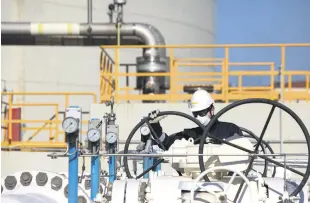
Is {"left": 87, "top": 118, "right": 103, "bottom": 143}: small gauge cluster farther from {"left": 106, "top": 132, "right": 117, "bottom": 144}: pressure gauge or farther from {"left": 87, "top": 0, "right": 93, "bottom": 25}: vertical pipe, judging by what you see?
{"left": 87, "top": 0, "right": 93, "bottom": 25}: vertical pipe

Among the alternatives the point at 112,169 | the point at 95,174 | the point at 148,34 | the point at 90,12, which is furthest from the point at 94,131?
the point at 90,12

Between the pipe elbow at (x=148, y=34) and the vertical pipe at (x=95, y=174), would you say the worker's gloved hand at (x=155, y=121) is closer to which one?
the vertical pipe at (x=95, y=174)

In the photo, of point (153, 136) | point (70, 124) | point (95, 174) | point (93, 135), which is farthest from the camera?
point (153, 136)

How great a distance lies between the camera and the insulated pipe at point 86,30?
13.7 m

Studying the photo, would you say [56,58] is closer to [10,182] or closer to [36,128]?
[36,128]

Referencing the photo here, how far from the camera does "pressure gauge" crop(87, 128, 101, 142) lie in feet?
18.2

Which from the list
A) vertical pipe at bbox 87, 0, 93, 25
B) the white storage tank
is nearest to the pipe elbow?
the white storage tank

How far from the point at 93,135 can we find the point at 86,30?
857 centimetres

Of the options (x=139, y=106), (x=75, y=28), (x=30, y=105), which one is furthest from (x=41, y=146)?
(x=75, y=28)

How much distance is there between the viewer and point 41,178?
651 cm

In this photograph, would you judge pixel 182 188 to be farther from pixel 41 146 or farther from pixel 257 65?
pixel 257 65

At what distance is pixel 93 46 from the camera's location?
14.2 metres

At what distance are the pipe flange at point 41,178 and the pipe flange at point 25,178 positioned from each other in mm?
96

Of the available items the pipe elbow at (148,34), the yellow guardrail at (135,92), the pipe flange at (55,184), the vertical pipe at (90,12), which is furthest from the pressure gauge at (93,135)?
the vertical pipe at (90,12)
